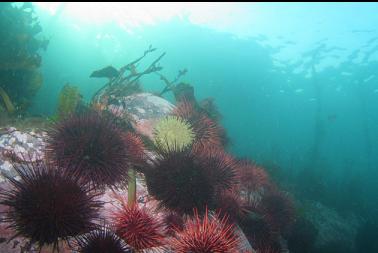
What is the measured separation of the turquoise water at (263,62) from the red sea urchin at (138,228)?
7.84 metres

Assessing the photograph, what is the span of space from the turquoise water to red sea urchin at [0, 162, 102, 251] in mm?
8797

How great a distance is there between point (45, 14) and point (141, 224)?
41.7m

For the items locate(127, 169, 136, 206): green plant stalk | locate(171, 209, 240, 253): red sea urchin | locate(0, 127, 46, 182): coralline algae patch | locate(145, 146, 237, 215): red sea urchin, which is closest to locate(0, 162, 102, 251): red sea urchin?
locate(127, 169, 136, 206): green plant stalk

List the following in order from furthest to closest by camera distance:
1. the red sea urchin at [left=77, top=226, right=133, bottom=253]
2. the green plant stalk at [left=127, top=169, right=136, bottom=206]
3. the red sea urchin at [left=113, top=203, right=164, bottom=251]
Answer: the green plant stalk at [left=127, top=169, right=136, bottom=206] < the red sea urchin at [left=113, top=203, right=164, bottom=251] < the red sea urchin at [left=77, top=226, right=133, bottom=253]

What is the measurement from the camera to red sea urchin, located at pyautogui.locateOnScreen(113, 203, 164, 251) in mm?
4074

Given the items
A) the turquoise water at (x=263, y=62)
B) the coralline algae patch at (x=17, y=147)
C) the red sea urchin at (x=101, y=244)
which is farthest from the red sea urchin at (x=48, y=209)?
the turquoise water at (x=263, y=62)

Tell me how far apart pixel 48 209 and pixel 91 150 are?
48.3 inches

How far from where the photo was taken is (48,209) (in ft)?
10.8

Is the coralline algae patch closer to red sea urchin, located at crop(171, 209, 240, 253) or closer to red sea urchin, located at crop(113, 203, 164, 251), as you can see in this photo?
red sea urchin, located at crop(113, 203, 164, 251)

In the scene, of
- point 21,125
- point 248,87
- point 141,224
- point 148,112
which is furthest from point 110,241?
point 248,87

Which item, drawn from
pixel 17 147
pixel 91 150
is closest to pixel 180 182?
pixel 91 150

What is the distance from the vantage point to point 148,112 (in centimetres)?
889

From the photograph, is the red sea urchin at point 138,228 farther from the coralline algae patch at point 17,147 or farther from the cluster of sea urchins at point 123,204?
the coralline algae patch at point 17,147

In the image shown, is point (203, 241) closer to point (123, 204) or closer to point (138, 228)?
point (138, 228)
